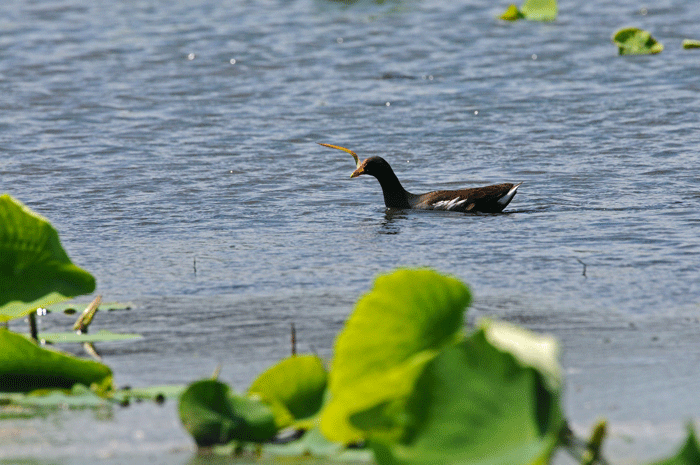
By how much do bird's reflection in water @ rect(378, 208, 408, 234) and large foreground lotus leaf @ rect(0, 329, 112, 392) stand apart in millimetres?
3954

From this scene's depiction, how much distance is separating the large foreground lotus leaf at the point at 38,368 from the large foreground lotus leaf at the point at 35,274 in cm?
37

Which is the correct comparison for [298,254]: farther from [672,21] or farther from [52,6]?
[52,6]

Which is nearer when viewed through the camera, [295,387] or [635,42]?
[295,387]

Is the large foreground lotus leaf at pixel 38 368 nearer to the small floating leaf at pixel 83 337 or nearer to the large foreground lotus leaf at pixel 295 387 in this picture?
the small floating leaf at pixel 83 337

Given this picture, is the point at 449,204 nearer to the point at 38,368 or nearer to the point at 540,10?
the point at 38,368

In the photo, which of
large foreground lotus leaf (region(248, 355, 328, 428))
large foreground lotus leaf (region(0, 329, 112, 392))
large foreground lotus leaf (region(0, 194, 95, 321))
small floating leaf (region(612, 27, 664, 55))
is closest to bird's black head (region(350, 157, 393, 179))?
large foreground lotus leaf (region(0, 194, 95, 321))

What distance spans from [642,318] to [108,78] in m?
11.0

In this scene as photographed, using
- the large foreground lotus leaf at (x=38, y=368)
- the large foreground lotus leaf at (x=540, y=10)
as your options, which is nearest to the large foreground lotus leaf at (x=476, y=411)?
the large foreground lotus leaf at (x=38, y=368)

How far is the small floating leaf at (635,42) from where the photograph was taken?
15078 millimetres

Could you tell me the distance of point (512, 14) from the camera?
722 inches

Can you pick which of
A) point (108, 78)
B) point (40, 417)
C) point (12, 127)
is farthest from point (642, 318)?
point (108, 78)

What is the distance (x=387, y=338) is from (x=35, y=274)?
6.43 ft

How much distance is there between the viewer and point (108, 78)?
1478 cm

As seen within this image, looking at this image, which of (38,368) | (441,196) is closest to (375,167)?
(441,196)
